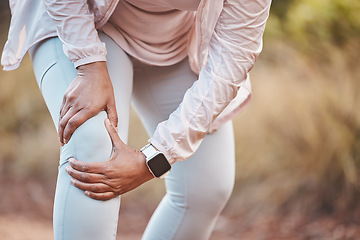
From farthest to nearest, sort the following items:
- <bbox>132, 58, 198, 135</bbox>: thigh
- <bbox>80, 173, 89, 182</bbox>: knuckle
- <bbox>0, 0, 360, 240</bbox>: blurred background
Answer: <bbox>0, 0, 360, 240</bbox>: blurred background, <bbox>132, 58, 198, 135</bbox>: thigh, <bbox>80, 173, 89, 182</bbox>: knuckle

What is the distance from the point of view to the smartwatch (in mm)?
1124

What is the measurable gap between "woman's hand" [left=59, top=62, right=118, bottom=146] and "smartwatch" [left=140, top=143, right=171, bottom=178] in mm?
101

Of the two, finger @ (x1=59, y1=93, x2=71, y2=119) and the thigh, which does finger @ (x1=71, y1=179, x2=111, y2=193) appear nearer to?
finger @ (x1=59, y1=93, x2=71, y2=119)

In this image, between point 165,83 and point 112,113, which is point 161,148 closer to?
point 112,113

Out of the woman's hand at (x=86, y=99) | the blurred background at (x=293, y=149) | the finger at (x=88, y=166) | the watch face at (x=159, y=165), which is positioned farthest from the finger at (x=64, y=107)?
the blurred background at (x=293, y=149)

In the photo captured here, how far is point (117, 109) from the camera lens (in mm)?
1179

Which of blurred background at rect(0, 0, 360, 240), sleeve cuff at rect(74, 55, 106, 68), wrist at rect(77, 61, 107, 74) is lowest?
blurred background at rect(0, 0, 360, 240)

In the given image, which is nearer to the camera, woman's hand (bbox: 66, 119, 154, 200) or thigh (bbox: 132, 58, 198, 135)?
woman's hand (bbox: 66, 119, 154, 200)

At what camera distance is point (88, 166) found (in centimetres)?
105

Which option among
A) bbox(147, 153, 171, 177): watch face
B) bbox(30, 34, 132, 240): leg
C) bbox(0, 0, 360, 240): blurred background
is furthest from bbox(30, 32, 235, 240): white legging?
bbox(0, 0, 360, 240): blurred background

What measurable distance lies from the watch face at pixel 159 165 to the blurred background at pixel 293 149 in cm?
188

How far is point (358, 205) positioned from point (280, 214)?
0.48 m

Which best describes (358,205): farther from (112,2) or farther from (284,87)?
(112,2)

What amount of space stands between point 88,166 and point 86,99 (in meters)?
0.15
